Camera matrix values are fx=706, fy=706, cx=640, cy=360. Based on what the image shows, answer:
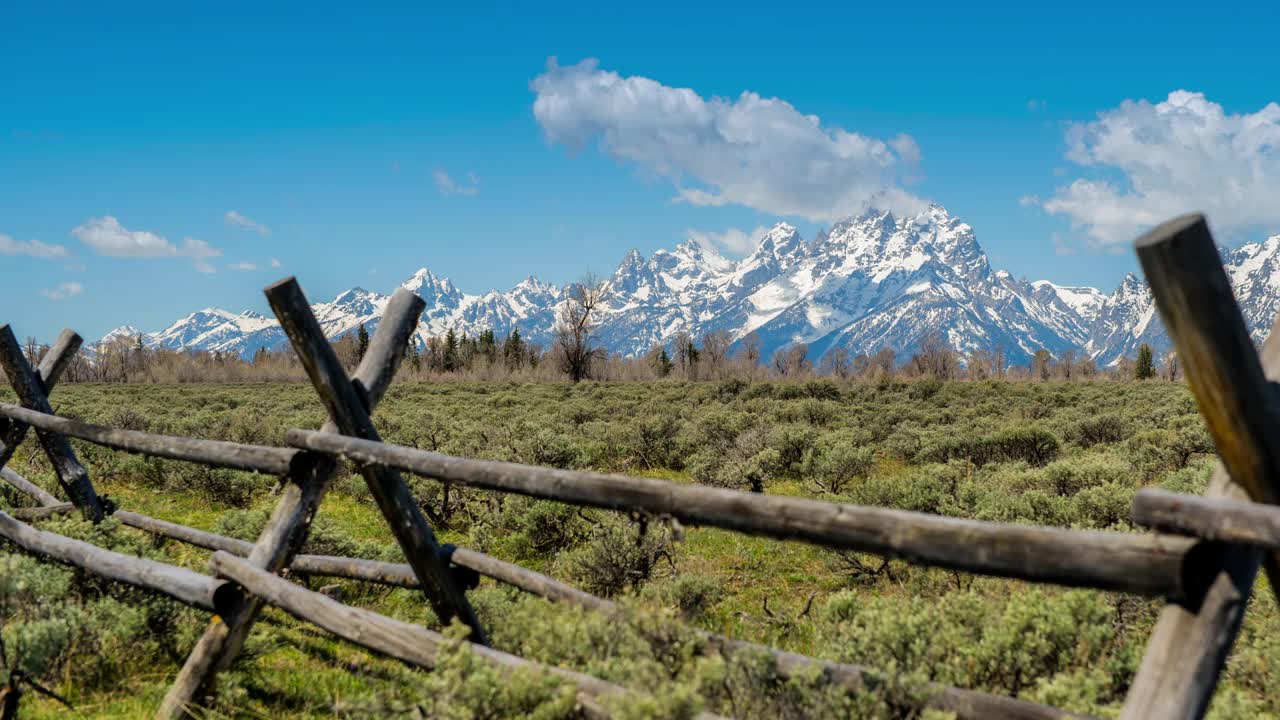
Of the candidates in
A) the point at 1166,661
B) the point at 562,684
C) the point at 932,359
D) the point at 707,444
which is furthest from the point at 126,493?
the point at 932,359

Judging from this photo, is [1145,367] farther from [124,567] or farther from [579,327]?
[124,567]

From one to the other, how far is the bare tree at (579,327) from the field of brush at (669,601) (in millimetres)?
37789

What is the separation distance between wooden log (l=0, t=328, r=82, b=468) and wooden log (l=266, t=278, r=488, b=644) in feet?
15.3

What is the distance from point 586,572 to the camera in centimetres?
709

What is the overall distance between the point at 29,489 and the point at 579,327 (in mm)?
46558

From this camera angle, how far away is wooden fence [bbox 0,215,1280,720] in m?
1.96

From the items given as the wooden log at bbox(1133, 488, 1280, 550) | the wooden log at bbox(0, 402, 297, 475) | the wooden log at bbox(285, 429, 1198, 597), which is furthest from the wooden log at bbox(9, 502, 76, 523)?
the wooden log at bbox(1133, 488, 1280, 550)

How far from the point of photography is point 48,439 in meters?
6.62

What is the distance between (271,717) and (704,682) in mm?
2511

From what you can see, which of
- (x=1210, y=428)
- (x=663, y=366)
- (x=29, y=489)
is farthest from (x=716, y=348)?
(x=1210, y=428)

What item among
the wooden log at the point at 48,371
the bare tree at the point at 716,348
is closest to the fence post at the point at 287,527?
the wooden log at the point at 48,371

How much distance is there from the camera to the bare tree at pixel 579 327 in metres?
54.5

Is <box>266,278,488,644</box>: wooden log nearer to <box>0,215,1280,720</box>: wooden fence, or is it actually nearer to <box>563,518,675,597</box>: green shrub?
<box>0,215,1280,720</box>: wooden fence

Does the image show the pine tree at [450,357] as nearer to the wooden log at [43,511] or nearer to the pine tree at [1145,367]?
the pine tree at [1145,367]
